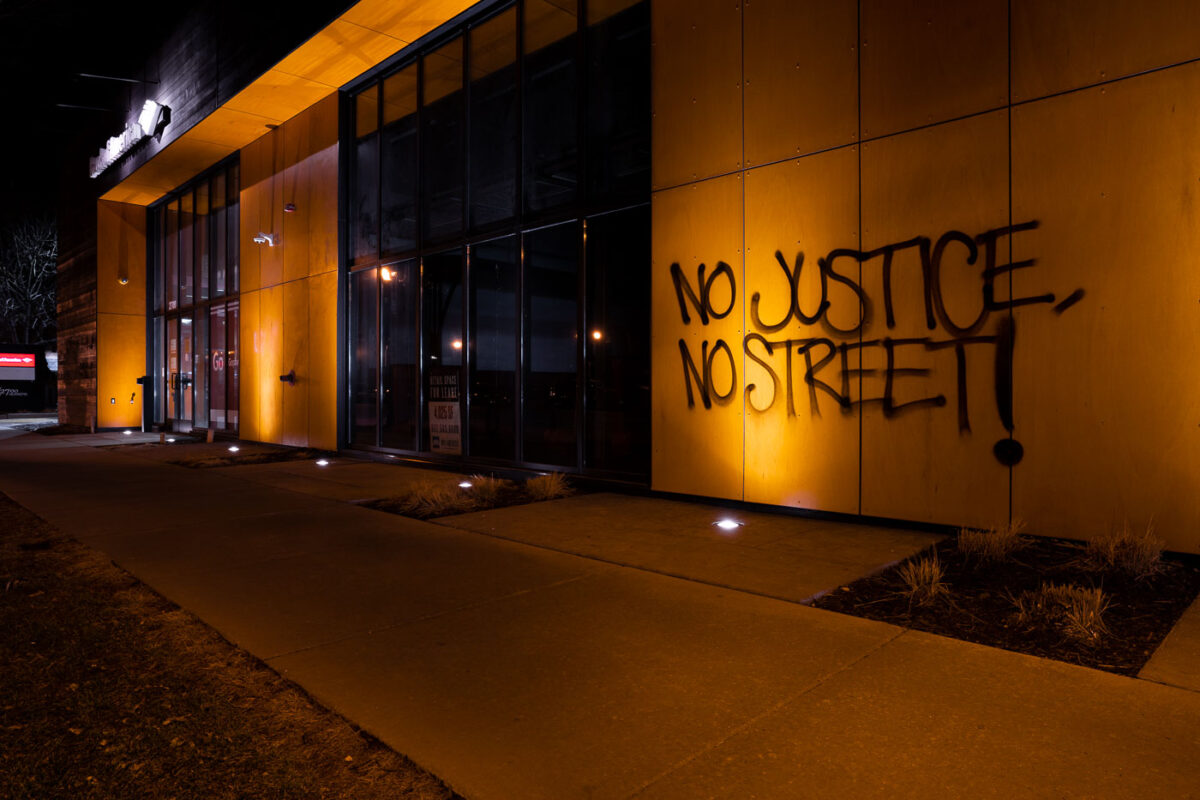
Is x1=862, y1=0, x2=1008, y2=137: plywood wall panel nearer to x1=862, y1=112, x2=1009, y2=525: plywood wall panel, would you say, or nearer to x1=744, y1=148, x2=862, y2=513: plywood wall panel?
x1=862, y1=112, x2=1009, y2=525: plywood wall panel

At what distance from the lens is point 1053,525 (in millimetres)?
5078

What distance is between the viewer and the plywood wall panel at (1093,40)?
4676 mm

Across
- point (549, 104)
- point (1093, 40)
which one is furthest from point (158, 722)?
point (549, 104)

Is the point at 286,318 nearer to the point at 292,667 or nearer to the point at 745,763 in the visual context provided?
the point at 292,667

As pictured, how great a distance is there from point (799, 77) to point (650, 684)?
5.71 meters

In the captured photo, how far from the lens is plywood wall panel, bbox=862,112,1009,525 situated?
17.6 feet

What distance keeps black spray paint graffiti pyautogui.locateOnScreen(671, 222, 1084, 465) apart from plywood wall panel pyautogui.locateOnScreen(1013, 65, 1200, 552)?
128 millimetres

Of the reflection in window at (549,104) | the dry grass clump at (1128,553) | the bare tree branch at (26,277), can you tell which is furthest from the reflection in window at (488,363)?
the bare tree branch at (26,277)

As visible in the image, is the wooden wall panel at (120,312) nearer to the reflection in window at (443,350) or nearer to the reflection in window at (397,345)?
the reflection in window at (397,345)

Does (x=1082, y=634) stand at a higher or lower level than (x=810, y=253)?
lower

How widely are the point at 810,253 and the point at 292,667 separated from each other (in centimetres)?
528

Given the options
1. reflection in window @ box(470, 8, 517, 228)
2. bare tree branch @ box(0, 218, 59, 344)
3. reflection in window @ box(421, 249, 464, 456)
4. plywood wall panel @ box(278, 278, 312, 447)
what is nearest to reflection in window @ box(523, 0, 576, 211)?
reflection in window @ box(470, 8, 517, 228)

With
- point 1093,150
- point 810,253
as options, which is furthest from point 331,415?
point 1093,150

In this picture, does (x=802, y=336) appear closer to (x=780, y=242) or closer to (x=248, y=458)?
(x=780, y=242)
